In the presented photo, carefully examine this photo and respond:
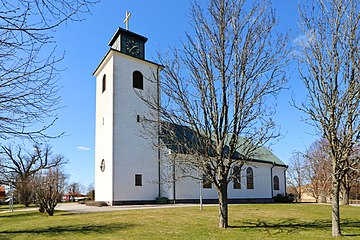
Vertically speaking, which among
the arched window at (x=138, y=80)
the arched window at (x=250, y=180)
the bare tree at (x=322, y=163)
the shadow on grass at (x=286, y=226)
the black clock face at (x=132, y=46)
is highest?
the black clock face at (x=132, y=46)

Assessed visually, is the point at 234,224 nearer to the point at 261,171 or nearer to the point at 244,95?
the point at 244,95

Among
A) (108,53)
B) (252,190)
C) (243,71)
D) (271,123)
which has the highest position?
(108,53)

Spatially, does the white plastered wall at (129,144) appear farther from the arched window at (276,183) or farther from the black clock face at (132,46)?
the arched window at (276,183)

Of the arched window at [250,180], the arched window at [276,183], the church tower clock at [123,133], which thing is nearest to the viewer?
the church tower clock at [123,133]

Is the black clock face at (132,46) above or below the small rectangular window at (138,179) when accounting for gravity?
above

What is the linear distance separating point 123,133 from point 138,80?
5.25 meters

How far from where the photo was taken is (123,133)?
27500mm

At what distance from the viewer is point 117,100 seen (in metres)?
27.7

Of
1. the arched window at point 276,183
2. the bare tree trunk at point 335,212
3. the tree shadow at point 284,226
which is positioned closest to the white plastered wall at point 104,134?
the tree shadow at point 284,226

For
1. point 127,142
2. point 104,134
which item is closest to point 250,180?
point 127,142

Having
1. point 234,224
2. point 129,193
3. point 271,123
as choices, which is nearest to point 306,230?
point 234,224

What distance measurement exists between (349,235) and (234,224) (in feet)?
14.2

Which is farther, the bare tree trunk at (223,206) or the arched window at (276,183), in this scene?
the arched window at (276,183)

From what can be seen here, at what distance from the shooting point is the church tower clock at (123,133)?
26.6 meters
